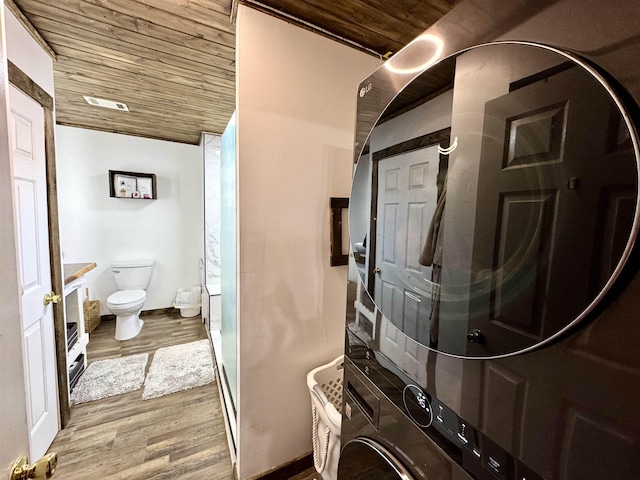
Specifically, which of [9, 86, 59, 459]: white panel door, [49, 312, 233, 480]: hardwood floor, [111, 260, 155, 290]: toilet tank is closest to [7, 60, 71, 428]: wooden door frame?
[9, 86, 59, 459]: white panel door

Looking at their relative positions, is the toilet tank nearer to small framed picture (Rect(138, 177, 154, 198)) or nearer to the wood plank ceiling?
small framed picture (Rect(138, 177, 154, 198))

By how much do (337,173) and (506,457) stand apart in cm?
123

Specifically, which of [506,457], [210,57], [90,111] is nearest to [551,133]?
[506,457]

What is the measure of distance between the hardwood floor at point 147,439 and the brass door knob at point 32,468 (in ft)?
3.50

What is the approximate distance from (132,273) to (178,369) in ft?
4.98

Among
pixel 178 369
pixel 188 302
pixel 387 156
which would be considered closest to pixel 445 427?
pixel 387 156

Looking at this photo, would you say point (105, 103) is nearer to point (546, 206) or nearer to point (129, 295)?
point (129, 295)

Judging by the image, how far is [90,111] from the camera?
2.54 metres

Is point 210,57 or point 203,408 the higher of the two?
point 210,57

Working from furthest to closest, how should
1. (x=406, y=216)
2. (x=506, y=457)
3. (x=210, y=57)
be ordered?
1. (x=210, y=57)
2. (x=406, y=216)
3. (x=506, y=457)

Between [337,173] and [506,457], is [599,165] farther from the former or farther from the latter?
[337,173]

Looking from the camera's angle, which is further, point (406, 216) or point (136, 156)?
point (136, 156)

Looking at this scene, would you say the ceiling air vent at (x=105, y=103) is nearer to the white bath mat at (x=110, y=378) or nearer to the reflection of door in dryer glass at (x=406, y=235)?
the white bath mat at (x=110, y=378)

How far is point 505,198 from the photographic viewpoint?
0.42m
